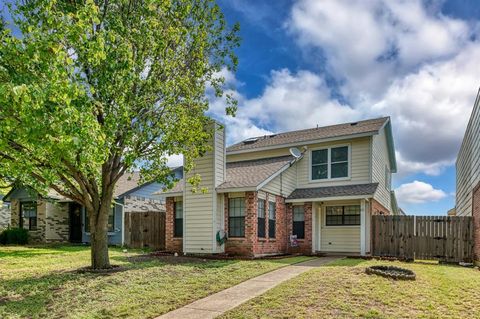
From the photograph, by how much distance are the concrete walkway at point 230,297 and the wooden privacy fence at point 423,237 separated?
5.97 meters

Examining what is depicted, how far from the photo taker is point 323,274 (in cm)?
948

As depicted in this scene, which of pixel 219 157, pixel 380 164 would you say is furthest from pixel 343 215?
pixel 219 157

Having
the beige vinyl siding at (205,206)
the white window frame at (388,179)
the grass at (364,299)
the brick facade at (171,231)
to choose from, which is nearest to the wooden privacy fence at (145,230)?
the brick facade at (171,231)

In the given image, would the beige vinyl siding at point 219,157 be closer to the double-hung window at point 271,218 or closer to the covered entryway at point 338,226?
the double-hung window at point 271,218

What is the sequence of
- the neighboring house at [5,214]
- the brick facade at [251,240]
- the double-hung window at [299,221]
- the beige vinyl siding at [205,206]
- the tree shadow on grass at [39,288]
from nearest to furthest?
1. the tree shadow on grass at [39,288]
2. the brick facade at [251,240]
3. the beige vinyl siding at [205,206]
4. the double-hung window at [299,221]
5. the neighboring house at [5,214]

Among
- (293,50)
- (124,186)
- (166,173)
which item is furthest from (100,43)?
(124,186)

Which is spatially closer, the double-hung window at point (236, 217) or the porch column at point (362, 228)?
the double-hung window at point (236, 217)

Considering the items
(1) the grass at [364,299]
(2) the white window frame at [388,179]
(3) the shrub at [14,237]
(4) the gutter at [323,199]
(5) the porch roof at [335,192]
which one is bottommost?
(3) the shrub at [14,237]

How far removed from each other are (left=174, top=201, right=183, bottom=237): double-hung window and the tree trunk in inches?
188

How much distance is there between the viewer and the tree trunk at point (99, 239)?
1076 cm

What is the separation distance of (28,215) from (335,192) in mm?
19274

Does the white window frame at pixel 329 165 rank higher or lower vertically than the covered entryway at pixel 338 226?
higher

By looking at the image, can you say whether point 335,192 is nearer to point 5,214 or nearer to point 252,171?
point 252,171

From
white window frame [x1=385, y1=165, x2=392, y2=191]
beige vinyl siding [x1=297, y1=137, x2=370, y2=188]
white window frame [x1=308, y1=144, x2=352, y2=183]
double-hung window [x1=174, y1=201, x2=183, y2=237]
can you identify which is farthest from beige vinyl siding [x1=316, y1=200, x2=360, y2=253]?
double-hung window [x1=174, y1=201, x2=183, y2=237]
